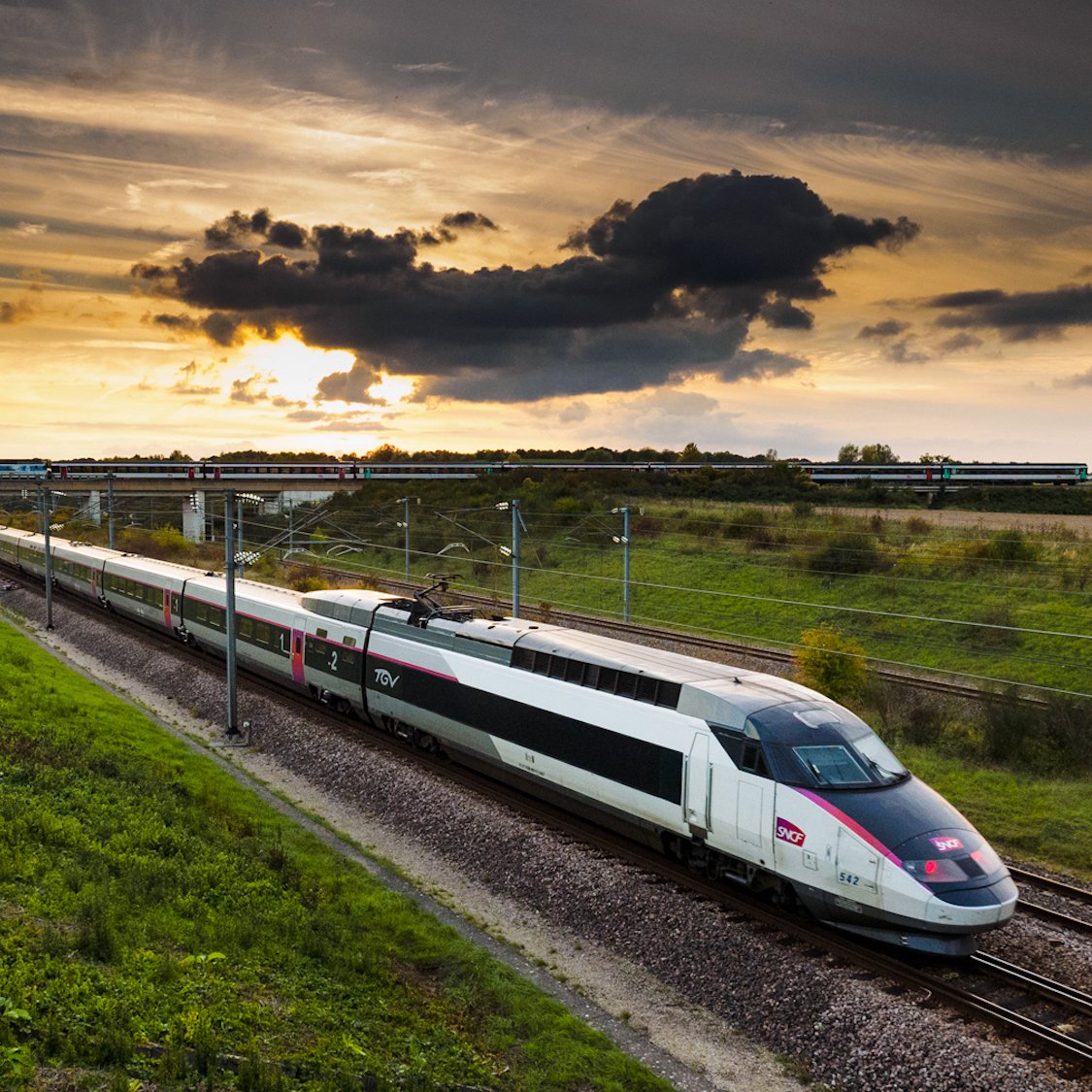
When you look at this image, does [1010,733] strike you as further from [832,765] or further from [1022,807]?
[832,765]

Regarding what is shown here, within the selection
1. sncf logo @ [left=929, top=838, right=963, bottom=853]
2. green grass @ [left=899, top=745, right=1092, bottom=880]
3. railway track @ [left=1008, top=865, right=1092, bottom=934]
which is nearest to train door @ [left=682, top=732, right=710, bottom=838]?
sncf logo @ [left=929, top=838, right=963, bottom=853]

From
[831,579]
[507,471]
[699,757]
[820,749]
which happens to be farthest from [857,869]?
[507,471]

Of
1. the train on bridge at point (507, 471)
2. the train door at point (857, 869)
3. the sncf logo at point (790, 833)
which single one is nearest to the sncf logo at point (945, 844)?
the train door at point (857, 869)

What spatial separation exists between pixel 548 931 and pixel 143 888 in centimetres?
637

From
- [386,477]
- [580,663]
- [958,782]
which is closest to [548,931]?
[580,663]

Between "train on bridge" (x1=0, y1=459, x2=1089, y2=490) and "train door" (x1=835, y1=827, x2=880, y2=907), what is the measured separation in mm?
68163

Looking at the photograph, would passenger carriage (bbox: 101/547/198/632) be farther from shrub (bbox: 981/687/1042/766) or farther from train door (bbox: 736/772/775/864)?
train door (bbox: 736/772/775/864)

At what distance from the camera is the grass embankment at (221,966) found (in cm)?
985

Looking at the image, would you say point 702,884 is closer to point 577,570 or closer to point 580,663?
point 580,663

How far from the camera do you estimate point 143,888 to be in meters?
13.8

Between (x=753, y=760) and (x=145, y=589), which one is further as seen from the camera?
(x=145, y=589)

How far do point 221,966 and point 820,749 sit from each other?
889 cm

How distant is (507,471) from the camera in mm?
105562

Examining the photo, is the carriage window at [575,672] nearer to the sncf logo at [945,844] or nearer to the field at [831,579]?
the sncf logo at [945,844]
